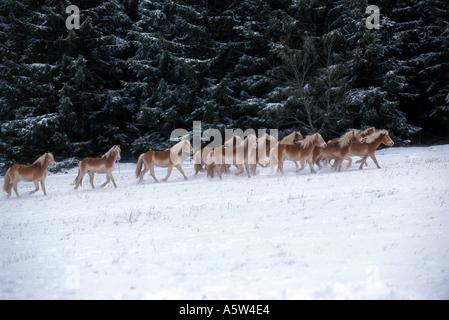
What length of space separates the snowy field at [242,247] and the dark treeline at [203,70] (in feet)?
48.0

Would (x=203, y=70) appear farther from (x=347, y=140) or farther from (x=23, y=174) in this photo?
(x=23, y=174)

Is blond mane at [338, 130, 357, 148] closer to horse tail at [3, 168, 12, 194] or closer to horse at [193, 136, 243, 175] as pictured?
horse at [193, 136, 243, 175]

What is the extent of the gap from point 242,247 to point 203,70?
2050cm

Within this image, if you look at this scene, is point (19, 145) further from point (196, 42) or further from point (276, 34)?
point (276, 34)

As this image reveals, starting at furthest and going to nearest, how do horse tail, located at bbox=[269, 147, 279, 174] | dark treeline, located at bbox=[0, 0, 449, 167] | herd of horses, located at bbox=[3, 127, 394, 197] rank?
dark treeline, located at bbox=[0, 0, 449, 167] < horse tail, located at bbox=[269, 147, 279, 174] < herd of horses, located at bbox=[3, 127, 394, 197]

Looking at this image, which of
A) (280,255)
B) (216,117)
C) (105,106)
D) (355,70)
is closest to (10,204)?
(280,255)

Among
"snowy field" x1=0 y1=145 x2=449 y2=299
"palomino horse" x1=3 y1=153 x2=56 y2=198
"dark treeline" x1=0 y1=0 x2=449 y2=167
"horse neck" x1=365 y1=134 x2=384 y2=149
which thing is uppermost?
"dark treeline" x1=0 y1=0 x2=449 y2=167

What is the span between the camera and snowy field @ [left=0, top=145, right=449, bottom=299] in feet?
10.5

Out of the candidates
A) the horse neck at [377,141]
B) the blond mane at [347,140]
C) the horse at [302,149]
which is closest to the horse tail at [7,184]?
the horse at [302,149]

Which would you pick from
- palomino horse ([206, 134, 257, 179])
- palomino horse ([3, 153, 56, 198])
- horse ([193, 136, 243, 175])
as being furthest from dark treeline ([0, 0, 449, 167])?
palomino horse ([3, 153, 56, 198])

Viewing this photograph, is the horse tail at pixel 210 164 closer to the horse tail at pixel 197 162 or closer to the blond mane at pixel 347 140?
the horse tail at pixel 197 162

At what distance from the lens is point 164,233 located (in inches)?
201

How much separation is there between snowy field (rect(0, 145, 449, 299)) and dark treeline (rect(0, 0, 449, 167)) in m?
14.6

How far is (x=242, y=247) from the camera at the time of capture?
13.8ft
